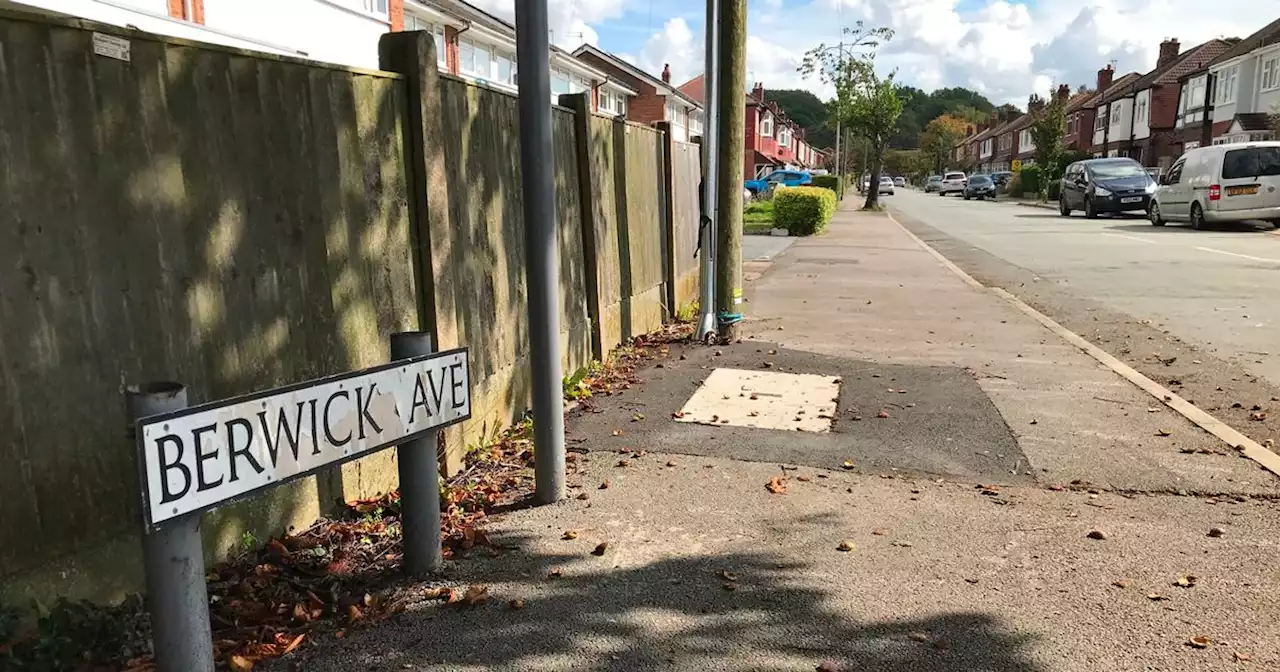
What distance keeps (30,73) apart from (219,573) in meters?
1.66

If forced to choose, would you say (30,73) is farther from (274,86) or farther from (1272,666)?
(1272,666)

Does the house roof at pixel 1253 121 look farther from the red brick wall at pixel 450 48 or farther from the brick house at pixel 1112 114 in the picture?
the red brick wall at pixel 450 48

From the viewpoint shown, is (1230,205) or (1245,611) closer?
(1245,611)

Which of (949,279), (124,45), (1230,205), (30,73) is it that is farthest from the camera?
(1230,205)

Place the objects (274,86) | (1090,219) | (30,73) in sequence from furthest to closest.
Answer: (1090,219)
(274,86)
(30,73)

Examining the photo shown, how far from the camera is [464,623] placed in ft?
9.77

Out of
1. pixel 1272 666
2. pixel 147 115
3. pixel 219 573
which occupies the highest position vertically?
pixel 147 115

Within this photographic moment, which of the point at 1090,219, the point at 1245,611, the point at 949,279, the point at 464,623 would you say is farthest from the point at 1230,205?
the point at 464,623

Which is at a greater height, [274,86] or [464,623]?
[274,86]

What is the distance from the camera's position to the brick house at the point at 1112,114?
64.2 metres

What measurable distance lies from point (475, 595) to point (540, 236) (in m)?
1.50

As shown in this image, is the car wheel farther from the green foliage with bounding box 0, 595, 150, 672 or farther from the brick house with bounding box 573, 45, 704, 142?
the brick house with bounding box 573, 45, 704, 142

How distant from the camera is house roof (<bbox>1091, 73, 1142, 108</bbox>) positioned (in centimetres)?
6414

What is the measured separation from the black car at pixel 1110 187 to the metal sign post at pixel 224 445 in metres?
26.9
